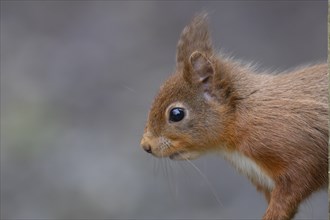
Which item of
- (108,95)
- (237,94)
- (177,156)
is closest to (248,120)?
(237,94)

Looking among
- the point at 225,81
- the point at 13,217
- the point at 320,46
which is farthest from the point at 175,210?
the point at 225,81

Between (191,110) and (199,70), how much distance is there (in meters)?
0.12

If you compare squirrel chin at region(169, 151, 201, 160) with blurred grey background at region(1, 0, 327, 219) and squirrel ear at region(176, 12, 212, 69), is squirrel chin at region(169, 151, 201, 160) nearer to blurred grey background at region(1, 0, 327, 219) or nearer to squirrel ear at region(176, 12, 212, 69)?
squirrel ear at region(176, 12, 212, 69)

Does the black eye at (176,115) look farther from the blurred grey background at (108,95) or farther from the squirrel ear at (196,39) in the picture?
the blurred grey background at (108,95)

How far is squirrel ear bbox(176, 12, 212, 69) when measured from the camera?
106 inches

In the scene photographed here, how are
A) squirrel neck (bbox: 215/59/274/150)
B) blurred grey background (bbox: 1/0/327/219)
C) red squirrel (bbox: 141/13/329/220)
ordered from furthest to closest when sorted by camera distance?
blurred grey background (bbox: 1/0/327/219), squirrel neck (bbox: 215/59/274/150), red squirrel (bbox: 141/13/329/220)

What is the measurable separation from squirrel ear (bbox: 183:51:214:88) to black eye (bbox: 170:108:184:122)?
0.27 ft

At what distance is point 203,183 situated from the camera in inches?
202

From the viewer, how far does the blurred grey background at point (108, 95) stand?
5207 millimetres

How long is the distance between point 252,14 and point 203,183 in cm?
125

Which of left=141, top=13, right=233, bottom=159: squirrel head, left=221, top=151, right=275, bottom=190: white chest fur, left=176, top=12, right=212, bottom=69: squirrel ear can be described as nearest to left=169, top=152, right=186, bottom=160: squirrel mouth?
left=141, top=13, right=233, bottom=159: squirrel head

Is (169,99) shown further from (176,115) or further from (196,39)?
(196,39)

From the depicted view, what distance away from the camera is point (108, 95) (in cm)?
576

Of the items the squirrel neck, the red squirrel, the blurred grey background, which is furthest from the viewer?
the blurred grey background
